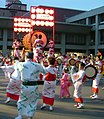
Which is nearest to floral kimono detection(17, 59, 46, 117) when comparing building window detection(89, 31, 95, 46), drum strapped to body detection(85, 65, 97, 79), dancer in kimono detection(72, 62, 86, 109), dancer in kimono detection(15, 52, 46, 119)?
dancer in kimono detection(15, 52, 46, 119)

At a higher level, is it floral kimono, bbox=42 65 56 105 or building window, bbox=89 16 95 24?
building window, bbox=89 16 95 24

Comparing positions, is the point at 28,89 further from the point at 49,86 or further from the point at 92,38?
the point at 92,38

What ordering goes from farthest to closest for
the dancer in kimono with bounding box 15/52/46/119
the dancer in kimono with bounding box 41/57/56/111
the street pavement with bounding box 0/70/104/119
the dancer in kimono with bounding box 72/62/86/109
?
the dancer in kimono with bounding box 72/62/86/109 → the dancer in kimono with bounding box 41/57/56/111 → the street pavement with bounding box 0/70/104/119 → the dancer in kimono with bounding box 15/52/46/119

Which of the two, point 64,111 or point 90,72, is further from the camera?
point 90,72

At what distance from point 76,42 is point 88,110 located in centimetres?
4827

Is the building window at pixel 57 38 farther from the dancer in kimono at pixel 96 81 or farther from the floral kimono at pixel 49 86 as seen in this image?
the floral kimono at pixel 49 86

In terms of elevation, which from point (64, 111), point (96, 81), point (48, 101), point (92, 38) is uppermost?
point (92, 38)

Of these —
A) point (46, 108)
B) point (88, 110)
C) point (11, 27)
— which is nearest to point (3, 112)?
point (46, 108)

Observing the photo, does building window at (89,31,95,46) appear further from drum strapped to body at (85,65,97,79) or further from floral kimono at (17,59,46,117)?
floral kimono at (17,59,46,117)

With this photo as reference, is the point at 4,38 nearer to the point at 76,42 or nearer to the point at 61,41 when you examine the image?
the point at 61,41

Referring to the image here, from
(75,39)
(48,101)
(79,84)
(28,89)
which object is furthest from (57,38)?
(28,89)

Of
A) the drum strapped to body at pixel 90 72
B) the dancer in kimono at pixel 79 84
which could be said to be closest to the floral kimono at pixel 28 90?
the dancer in kimono at pixel 79 84

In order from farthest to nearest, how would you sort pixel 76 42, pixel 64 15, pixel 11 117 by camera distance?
pixel 64 15
pixel 76 42
pixel 11 117

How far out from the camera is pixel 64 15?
223 feet
